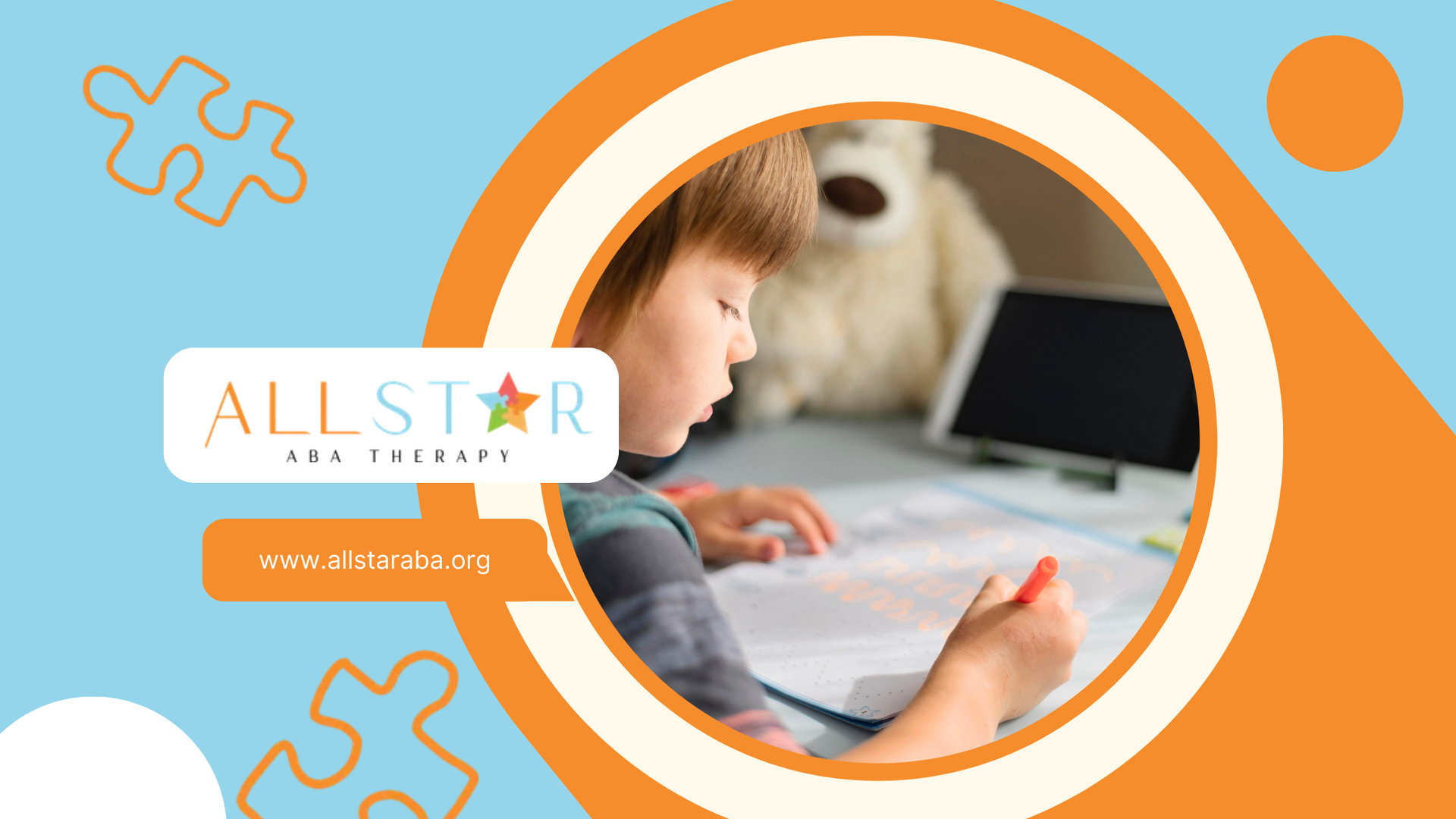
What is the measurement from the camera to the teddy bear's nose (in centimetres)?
84

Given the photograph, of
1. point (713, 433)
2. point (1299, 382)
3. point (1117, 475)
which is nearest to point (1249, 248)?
point (1299, 382)

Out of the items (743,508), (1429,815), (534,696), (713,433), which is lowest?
(1429,815)

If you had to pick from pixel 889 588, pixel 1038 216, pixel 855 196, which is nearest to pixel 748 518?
pixel 889 588

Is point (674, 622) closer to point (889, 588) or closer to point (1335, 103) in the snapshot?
point (889, 588)

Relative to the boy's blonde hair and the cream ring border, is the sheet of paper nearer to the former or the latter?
the cream ring border

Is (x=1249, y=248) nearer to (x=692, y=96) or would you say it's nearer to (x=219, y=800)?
(x=692, y=96)

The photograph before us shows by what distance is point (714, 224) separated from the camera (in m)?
0.43

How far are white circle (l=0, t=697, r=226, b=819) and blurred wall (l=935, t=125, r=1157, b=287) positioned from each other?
857 mm

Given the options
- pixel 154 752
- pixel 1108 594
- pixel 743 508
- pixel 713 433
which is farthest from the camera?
pixel 713 433

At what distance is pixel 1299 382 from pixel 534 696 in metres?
0.41

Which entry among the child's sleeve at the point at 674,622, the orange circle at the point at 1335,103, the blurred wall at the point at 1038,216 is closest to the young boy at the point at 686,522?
the child's sleeve at the point at 674,622

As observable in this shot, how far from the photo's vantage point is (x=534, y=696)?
413 mm

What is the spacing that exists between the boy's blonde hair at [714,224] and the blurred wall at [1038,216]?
22.1 inches

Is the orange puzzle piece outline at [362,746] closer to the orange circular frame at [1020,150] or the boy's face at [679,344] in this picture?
the orange circular frame at [1020,150]
